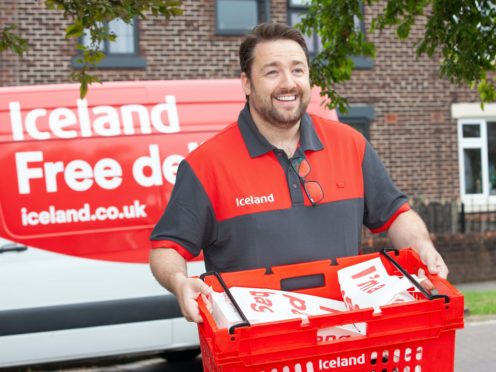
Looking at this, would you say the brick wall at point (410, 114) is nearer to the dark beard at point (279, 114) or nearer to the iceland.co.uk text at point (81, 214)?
the iceland.co.uk text at point (81, 214)

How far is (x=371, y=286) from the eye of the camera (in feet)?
8.85

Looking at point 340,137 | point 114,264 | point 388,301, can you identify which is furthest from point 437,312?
point 114,264

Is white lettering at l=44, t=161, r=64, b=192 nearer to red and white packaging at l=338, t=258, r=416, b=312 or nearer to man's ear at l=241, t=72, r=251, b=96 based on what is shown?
man's ear at l=241, t=72, r=251, b=96

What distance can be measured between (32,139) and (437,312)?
15.7ft

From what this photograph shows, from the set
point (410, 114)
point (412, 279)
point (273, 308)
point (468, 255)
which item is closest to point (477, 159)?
point (410, 114)

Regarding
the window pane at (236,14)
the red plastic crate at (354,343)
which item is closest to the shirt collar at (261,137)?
the red plastic crate at (354,343)

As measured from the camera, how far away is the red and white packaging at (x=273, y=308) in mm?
2443

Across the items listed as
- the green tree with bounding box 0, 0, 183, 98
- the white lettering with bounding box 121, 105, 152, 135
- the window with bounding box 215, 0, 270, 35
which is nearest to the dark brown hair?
the green tree with bounding box 0, 0, 183, 98

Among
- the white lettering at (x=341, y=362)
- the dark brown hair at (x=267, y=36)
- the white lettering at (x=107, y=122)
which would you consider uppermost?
the dark brown hair at (x=267, y=36)

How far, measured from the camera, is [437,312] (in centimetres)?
245

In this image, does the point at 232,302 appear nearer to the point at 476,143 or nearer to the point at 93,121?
the point at 93,121

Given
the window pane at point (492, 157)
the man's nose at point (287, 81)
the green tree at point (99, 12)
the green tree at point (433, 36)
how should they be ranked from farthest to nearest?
the window pane at point (492, 157), the green tree at point (433, 36), the green tree at point (99, 12), the man's nose at point (287, 81)

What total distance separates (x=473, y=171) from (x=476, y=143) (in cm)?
52

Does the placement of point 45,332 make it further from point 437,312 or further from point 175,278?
point 437,312
